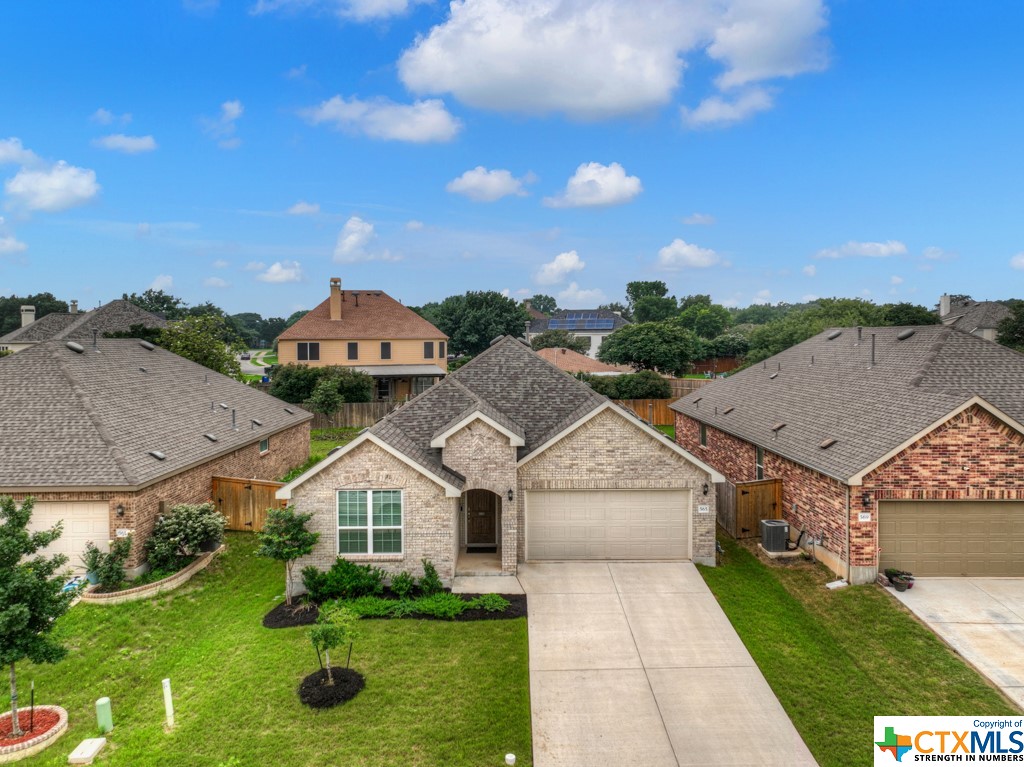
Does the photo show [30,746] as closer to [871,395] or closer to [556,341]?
[871,395]

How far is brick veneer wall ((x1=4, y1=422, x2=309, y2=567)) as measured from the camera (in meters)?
14.2

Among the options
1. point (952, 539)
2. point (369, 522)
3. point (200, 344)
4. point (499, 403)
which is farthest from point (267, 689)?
point (200, 344)

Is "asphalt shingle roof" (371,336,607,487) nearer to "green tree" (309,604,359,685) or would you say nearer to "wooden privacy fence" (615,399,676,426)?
"green tree" (309,604,359,685)

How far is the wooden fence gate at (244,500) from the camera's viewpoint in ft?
60.8

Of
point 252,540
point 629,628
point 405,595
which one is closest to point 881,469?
point 629,628

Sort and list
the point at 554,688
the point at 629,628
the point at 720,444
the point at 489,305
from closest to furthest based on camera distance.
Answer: the point at 554,688
the point at 629,628
the point at 720,444
the point at 489,305

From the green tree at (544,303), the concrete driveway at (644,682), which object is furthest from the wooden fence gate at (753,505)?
the green tree at (544,303)

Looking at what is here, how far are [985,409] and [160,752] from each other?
57.1 feet

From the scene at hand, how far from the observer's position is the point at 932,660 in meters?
10.7

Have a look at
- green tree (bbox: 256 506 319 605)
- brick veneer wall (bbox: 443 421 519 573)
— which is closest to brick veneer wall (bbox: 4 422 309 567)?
green tree (bbox: 256 506 319 605)

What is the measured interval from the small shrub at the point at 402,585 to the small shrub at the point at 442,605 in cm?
37

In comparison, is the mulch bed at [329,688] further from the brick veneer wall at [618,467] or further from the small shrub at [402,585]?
the brick veneer wall at [618,467]

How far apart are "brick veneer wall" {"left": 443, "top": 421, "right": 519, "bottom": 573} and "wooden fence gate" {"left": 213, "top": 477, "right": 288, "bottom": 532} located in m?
7.10

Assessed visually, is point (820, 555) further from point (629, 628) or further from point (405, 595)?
point (405, 595)
